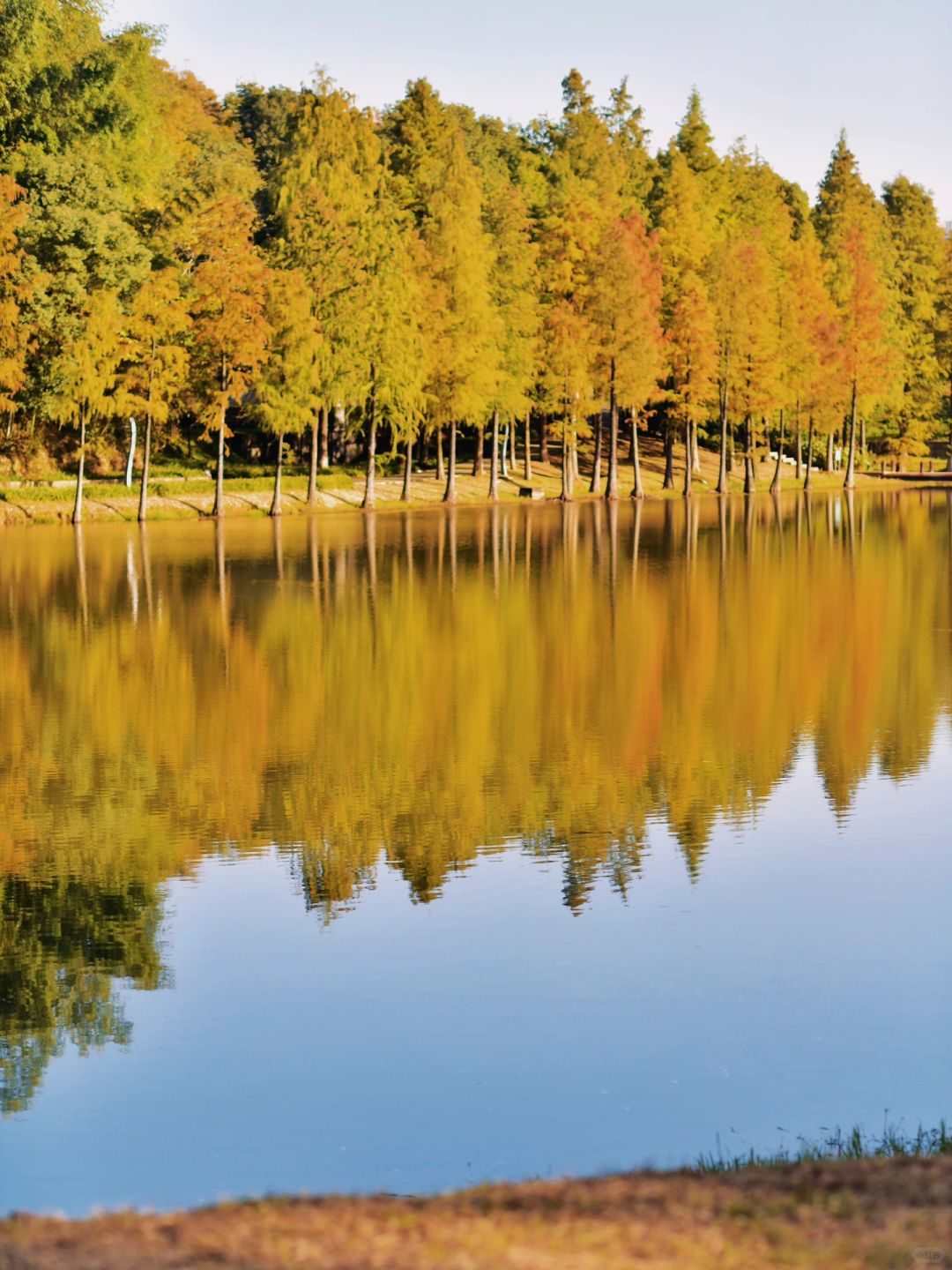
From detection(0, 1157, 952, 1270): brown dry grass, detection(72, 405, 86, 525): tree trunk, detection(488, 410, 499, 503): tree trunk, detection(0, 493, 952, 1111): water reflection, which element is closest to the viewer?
detection(0, 1157, 952, 1270): brown dry grass

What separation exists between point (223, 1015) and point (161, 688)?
12.6m

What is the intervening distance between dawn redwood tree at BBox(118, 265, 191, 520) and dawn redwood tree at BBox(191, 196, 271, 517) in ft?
2.78

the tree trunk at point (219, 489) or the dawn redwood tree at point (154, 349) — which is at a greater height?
the dawn redwood tree at point (154, 349)

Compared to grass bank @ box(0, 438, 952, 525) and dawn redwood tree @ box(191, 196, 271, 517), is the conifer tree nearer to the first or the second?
grass bank @ box(0, 438, 952, 525)

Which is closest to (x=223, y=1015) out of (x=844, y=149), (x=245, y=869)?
(x=245, y=869)

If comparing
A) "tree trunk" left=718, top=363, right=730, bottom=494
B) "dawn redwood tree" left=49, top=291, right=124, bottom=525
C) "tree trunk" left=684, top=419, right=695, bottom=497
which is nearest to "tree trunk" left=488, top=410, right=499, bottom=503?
"tree trunk" left=684, top=419, right=695, bottom=497

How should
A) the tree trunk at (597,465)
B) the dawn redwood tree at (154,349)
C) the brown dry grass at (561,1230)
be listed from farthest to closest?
1. the tree trunk at (597,465)
2. the dawn redwood tree at (154,349)
3. the brown dry grass at (561,1230)

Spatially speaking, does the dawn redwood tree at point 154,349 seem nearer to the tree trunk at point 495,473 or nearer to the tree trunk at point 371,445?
the tree trunk at point 371,445

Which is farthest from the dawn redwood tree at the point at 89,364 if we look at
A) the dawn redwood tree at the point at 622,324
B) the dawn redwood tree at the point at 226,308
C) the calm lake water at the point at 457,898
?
the calm lake water at the point at 457,898

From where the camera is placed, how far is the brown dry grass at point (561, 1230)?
485 cm

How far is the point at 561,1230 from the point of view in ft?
16.8

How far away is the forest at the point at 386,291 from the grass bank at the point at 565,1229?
175 ft

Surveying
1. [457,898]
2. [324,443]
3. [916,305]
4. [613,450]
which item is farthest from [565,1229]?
[916,305]

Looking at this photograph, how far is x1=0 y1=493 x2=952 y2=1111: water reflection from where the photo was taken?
1244 cm
